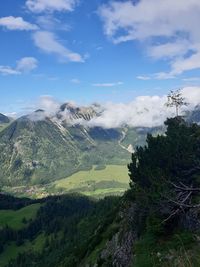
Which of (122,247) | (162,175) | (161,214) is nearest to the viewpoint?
(161,214)

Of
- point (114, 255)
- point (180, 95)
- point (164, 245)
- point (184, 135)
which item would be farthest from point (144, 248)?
point (180, 95)

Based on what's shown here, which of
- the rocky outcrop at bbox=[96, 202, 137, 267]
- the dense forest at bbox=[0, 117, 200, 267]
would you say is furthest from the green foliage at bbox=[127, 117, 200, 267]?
the rocky outcrop at bbox=[96, 202, 137, 267]

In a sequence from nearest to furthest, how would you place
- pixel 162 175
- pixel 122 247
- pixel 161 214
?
pixel 161 214 < pixel 162 175 < pixel 122 247

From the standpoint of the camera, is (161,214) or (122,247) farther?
(122,247)

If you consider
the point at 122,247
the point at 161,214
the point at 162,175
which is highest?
the point at 162,175

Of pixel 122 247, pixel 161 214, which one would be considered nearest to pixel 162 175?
pixel 161 214

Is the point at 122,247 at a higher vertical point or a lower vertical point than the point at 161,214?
lower

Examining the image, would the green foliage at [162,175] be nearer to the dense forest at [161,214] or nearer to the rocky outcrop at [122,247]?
the dense forest at [161,214]

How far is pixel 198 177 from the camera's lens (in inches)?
2329

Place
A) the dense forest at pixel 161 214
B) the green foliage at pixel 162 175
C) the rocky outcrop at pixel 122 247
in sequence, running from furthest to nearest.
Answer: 1. the rocky outcrop at pixel 122 247
2. the green foliage at pixel 162 175
3. the dense forest at pixel 161 214

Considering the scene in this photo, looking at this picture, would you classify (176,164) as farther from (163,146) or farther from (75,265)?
(75,265)

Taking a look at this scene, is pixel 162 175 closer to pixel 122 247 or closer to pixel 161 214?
pixel 161 214

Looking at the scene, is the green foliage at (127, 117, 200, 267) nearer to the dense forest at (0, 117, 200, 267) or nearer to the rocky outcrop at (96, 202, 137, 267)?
the dense forest at (0, 117, 200, 267)

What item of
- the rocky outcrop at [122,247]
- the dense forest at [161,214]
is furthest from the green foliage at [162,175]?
the rocky outcrop at [122,247]
